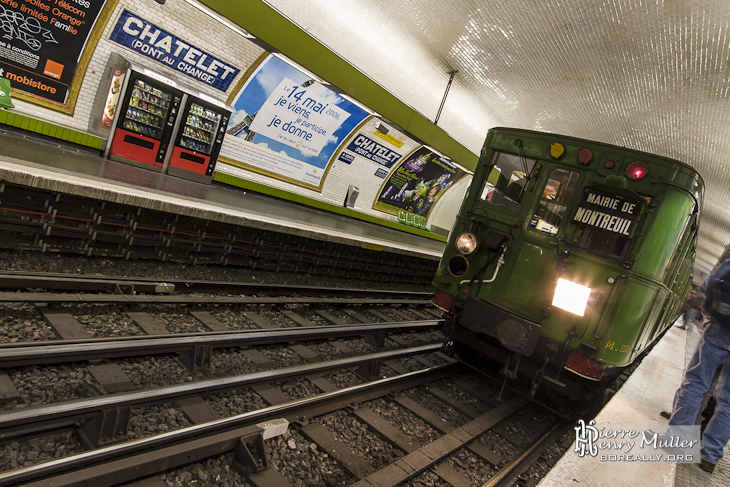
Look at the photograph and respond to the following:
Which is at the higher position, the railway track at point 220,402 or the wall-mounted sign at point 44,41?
the wall-mounted sign at point 44,41

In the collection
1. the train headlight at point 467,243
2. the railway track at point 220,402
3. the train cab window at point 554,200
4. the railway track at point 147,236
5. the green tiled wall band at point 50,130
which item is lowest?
the railway track at point 220,402

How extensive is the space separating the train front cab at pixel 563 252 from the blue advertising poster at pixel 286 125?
22.1 ft

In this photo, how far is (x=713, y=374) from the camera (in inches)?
143

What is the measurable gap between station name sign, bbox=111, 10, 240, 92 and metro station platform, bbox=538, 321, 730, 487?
942 cm

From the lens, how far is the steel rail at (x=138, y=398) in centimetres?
229

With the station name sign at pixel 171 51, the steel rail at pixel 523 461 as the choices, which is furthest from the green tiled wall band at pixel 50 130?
the steel rail at pixel 523 461

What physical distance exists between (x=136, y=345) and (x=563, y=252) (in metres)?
4.18

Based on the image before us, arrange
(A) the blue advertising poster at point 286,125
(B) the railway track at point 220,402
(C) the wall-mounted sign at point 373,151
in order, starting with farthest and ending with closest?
(C) the wall-mounted sign at point 373,151 < (A) the blue advertising poster at point 286,125 < (B) the railway track at point 220,402

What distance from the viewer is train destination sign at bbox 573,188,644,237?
4.25 m

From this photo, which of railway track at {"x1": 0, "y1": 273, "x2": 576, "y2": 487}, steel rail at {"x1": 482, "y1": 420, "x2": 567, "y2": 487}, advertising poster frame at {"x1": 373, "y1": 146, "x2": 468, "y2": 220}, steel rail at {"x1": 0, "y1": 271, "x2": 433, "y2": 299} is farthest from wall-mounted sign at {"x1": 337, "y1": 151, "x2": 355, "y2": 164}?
steel rail at {"x1": 482, "y1": 420, "x2": 567, "y2": 487}

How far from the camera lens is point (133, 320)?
4.16 metres

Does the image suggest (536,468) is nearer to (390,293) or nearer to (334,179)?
(390,293)

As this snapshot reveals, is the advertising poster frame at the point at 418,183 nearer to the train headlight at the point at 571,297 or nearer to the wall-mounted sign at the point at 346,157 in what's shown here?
the wall-mounted sign at the point at 346,157

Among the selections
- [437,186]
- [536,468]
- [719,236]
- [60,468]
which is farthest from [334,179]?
[719,236]
